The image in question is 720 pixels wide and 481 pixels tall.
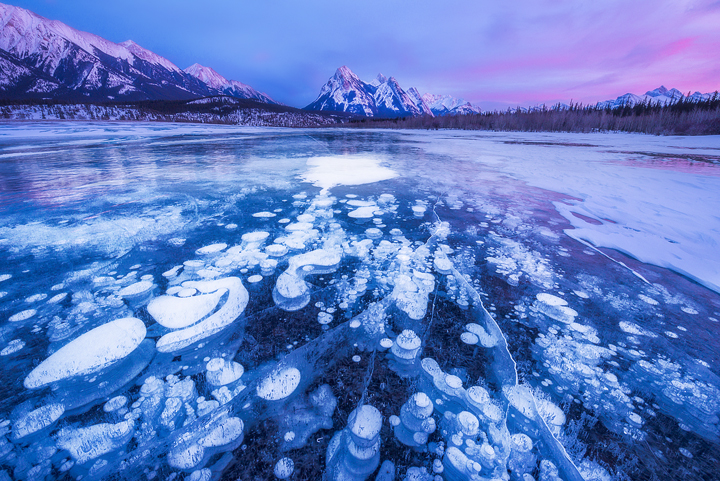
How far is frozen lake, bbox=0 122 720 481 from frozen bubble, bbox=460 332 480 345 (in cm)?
3

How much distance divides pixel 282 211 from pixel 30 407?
2545 millimetres

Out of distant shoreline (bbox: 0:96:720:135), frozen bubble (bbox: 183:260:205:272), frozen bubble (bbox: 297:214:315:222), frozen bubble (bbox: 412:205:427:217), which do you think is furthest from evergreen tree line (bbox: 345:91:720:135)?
frozen bubble (bbox: 183:260:205:272)

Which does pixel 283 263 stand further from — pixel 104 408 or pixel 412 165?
pixel 412 165

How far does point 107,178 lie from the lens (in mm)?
5070

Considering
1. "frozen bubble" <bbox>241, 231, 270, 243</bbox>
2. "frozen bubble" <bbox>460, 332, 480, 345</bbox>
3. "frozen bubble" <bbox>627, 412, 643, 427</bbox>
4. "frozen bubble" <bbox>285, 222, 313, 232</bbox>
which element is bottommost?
"frozen bubble" <bbox>627, 412, 643, 427</bbox>

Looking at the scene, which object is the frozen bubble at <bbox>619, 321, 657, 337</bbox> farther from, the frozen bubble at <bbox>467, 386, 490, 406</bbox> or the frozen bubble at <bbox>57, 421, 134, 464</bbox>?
the frozen bubble at <bbox>57, 421, 134, 464</bbox>

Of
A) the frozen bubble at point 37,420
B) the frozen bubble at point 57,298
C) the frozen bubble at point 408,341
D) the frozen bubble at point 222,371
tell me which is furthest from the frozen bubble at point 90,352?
the frozen bubble at point 408,341

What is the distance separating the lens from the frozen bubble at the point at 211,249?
2316 mm

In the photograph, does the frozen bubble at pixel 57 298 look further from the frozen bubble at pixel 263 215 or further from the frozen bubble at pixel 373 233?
the frozen bubble at pixel 373 233

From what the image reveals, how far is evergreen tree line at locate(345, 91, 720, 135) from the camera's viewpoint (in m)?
15.1

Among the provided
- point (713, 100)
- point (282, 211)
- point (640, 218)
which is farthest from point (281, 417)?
point (713, 100)

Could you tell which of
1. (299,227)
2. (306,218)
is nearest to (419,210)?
(306,218)

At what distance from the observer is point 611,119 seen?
18.9 metres

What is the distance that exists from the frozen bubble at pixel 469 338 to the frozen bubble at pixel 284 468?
3.15 ft
